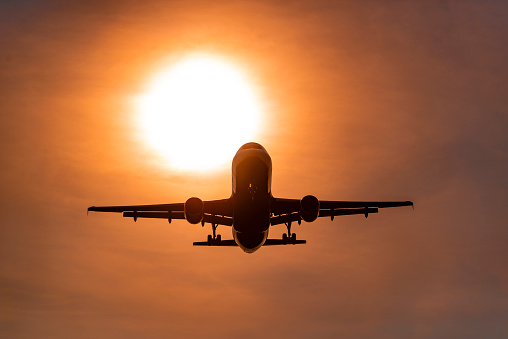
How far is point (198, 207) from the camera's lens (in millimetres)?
54188

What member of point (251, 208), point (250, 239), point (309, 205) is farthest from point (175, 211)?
point (309, 205)

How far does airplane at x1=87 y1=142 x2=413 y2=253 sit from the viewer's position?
50.0 m

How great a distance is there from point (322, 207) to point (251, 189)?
33.8 feet

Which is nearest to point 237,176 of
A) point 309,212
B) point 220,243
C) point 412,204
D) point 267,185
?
point 267,185

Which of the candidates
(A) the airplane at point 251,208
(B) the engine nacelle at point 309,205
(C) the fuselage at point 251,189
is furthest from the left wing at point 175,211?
(B) the engine nacelle at point 309,205

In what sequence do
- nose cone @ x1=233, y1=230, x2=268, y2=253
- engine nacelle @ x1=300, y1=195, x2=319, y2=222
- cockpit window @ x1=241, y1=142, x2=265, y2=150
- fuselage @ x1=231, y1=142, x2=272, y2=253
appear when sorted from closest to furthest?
fuselage @ x1=231, y1=142, x2=272, y2=253
cockpit window @ x1=241, y1=142, x2=265, y2=150
engine nacelle @ x1=300, y1=195, x2=319, y2=222
nose cone @ x1=233, y1=230, x2=268, y2=253

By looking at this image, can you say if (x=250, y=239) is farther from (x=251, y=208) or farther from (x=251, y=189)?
(x=251, y=189)

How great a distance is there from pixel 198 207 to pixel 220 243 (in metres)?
7.82

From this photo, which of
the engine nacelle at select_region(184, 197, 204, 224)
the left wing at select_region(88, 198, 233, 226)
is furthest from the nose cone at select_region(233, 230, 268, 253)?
the engine nacelle at select_region(184, 197, 204, 224)

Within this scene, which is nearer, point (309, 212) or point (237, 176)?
point (237, 176)

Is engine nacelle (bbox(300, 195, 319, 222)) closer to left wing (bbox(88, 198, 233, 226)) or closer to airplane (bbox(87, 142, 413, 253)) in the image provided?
airplane (bbox(87, 142, 413, 253))

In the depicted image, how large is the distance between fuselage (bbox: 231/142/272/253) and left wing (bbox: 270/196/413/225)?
2.68 metres

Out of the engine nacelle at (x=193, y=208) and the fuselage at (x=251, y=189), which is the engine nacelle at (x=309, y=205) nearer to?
the fuselage at (x=251, y=189)

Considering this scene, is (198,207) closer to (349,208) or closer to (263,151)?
(263,151)
